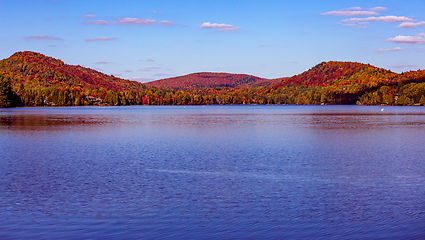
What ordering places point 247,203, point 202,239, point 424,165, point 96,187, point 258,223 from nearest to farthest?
1. point 202,239
2. point 258,223
3. point 247,203
4. point 96,187
5. point 424,165

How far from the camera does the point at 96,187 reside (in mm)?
19188

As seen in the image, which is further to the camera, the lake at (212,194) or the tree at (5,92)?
the tree at (5,92)

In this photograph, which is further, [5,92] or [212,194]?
[5,92]

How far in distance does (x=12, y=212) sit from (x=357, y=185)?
613 inches

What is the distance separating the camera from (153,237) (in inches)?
491

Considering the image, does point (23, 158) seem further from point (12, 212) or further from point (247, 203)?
point (247, 203)

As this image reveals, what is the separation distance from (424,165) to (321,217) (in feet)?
48.0

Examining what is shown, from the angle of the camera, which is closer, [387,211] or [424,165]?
[387,211]

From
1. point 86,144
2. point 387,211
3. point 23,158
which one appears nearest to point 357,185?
point 387,211

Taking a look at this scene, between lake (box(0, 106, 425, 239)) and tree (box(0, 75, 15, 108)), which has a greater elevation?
tree (box(0, 75, 15, 108))

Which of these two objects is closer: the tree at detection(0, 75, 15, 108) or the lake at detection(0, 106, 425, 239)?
the lake at detection(0, 106, 425, 239)

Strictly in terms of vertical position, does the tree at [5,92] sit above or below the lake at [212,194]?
above

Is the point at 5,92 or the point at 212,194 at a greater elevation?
the point at 5,92

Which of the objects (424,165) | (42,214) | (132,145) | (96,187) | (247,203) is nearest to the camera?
(42,214)
